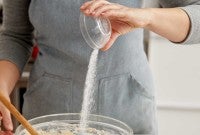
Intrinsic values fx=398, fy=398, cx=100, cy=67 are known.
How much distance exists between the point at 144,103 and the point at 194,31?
0.71ft

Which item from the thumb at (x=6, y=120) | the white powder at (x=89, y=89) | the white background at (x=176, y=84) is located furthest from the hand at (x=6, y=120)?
the white background at (x=176, y=84)

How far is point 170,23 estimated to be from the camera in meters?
0.81

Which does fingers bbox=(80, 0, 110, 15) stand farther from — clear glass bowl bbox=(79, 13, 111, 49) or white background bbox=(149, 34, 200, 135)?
white background bbox=(149, 34, 200, 135)

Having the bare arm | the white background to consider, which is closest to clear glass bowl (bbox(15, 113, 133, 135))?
the bare arm

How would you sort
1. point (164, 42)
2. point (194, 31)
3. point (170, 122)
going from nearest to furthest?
point (194, 31) → point (164, 42) → point (170, 122)

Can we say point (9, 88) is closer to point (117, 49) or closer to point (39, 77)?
point (39, 77)

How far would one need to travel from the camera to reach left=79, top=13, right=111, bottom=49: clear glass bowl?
30.7 inches

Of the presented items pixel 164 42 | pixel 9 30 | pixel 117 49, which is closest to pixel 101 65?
pixel 117 49

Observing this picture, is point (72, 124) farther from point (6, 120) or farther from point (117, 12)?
point (117, 12)

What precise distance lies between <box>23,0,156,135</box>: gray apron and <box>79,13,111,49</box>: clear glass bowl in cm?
→ 10

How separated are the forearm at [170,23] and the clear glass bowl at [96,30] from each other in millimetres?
84

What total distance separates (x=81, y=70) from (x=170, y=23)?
0.24 metres

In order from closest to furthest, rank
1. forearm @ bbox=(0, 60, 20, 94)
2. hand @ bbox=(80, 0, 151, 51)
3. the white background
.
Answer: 1. hand @ bbox=(80, 0, 151, 51)
2. forearm @ bbox=(0, 60, 20, 94)
3. the white background

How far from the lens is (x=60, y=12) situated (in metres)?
0.91
